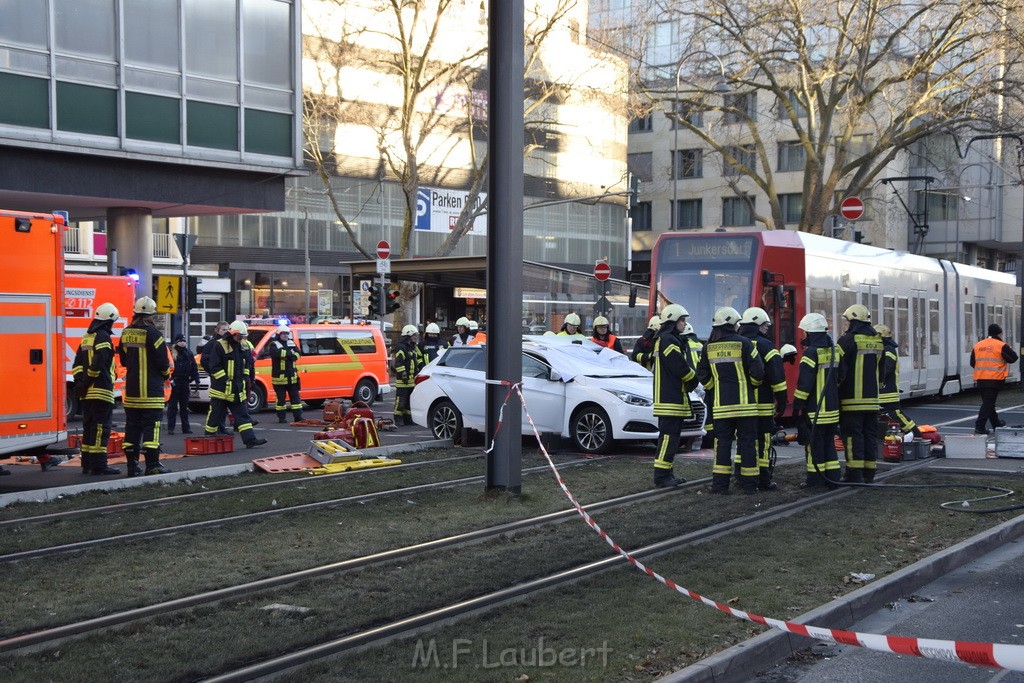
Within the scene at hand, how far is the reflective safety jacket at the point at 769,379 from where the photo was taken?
38.9 ft

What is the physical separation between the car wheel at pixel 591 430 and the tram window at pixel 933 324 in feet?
41.9

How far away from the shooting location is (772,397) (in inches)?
479

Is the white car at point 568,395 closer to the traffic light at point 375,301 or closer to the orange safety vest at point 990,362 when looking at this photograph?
the orange safety vest at point 990,362

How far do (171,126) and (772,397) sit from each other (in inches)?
655

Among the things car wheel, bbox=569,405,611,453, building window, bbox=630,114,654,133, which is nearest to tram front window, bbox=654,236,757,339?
car wheel, bbox=569,405,611,453

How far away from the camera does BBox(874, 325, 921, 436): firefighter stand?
1412 centimetres

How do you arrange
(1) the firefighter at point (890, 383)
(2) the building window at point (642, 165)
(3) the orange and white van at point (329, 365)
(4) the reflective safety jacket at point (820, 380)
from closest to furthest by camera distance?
1. (4) the reflective safety jacket at point (820, 380)
2. (1) the firefighter at point (890, 383)
3. (3) the orange and white van at point (329, 365)
4. (2) the building window at point (642, 165)

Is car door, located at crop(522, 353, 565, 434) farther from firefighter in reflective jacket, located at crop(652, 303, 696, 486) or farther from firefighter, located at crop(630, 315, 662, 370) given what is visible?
firefighter in reflective jacket, located at crop(652, 303, 696, 486)

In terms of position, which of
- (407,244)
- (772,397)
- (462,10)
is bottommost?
(772,397)

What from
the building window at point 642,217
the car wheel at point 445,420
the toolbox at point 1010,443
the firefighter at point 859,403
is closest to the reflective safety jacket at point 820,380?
the firefighter at point 859,403

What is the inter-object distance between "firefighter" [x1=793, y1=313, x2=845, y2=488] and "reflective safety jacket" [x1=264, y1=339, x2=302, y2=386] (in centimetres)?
1108

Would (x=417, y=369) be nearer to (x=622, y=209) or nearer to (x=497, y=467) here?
(x=497, y=467)

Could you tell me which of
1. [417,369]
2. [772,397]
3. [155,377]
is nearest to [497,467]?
[772,397]

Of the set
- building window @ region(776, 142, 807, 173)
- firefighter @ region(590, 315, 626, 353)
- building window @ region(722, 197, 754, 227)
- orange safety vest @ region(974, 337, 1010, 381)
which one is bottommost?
orange safety vest @ region(974, 337, 1010, 381)
